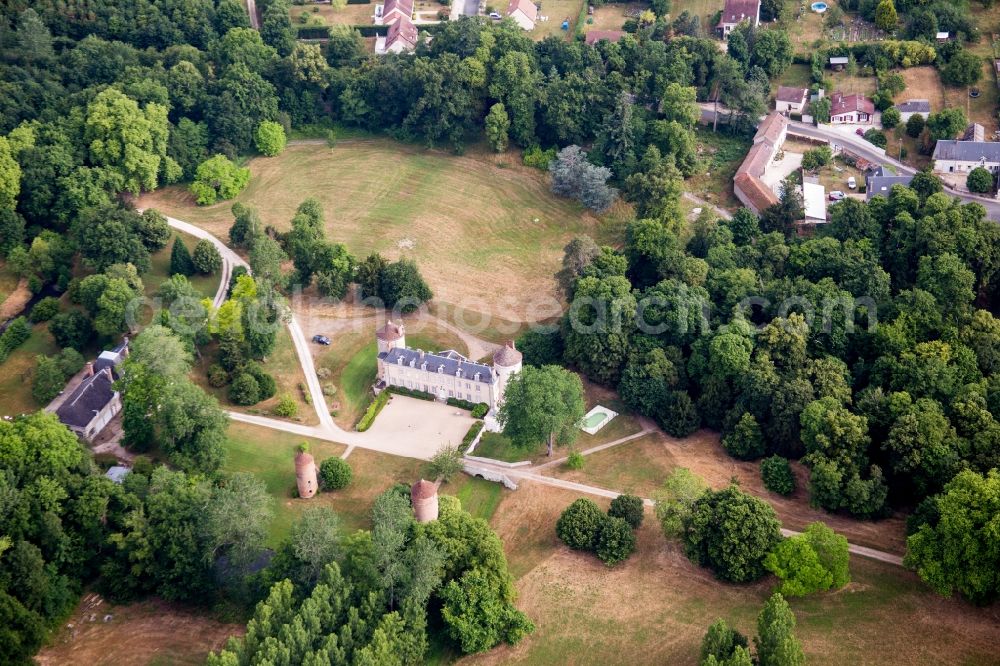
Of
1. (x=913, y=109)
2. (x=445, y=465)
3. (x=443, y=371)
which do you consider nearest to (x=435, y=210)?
(x=443, y=371)

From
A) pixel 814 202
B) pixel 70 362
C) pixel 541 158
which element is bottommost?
pixel 70 362

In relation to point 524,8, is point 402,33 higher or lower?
lower

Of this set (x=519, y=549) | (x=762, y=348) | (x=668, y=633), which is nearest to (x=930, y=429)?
(x=762, y=348)

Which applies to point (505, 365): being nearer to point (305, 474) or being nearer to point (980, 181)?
point (305, 474)

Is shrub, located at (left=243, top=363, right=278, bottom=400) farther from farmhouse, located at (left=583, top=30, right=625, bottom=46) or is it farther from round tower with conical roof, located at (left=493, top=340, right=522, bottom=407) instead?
farmhouse, located at (left=583, top=30, right=625, bottom=46)

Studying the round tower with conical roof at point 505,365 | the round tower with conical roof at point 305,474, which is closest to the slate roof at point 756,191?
the round tower with conical roof at point 505,365

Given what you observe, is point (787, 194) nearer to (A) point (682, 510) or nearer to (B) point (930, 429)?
(B) point (930, 429)
